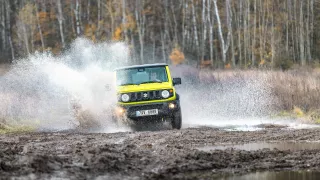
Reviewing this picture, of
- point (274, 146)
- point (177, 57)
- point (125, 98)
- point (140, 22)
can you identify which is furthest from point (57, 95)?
point (140, 22)

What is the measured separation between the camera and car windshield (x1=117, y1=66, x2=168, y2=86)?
1992 centimetres

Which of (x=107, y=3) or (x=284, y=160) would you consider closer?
(x=284, y=160)

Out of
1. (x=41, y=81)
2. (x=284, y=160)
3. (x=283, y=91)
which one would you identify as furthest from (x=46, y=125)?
(x=284, y=160)

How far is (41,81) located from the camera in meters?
27.1

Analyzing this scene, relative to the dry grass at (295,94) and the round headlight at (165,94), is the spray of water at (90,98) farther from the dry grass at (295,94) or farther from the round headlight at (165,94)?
the round headlight at (165,94)

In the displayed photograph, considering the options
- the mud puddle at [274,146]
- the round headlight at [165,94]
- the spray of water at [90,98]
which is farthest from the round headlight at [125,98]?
the mud puddle at [274,146]

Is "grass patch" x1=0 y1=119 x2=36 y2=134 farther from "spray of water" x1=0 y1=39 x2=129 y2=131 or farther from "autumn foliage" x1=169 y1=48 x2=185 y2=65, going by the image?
"autumn foliage" x1=169 y1=48 x2=185 y2=65

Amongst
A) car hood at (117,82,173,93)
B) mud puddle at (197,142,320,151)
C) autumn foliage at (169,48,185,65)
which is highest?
car hood at (117,82,173,93)

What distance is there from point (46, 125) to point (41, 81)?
570 centimetres

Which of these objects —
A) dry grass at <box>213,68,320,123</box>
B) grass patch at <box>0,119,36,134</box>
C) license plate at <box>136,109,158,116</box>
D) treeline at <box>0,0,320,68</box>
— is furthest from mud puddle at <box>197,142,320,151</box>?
treeline at <box>0,0,320,68</box>

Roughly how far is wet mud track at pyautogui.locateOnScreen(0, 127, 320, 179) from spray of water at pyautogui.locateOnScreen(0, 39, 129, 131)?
17.2 feet

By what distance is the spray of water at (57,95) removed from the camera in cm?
2070

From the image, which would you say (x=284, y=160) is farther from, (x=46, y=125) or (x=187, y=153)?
(x=46, y=125)

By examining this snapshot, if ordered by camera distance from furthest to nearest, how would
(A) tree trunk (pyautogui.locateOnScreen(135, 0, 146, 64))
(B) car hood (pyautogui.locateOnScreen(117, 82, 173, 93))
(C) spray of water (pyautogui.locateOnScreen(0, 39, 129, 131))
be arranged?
1. (A) tree trunk (pyautogui.locateOnScreen(135, 0, 146, 64))
2. (C) spray of water (pyautogui.locateOnScreen(0, 39, 129, 131))
3. (B) car hood (pyautogui.locateOnScreen(117, 82, 173, 93))
